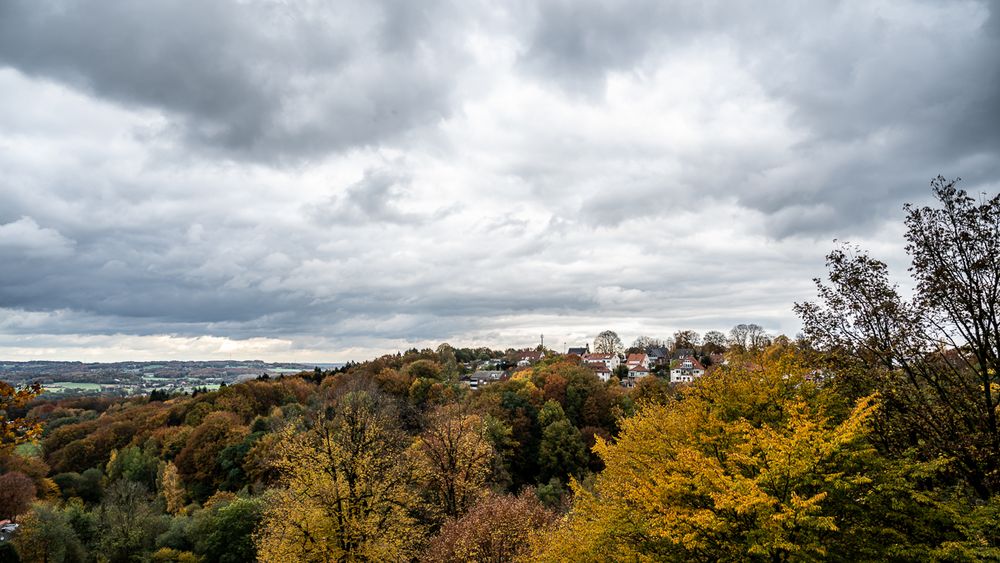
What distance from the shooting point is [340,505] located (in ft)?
89.0

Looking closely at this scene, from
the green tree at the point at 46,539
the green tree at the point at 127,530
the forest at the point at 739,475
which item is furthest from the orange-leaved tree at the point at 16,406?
the green tree at the point at 46,539

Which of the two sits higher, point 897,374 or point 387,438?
point 897,374

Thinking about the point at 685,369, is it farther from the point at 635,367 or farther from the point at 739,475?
the point at 739,475

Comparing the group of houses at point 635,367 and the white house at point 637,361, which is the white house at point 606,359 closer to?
the group of houses at point 635,367

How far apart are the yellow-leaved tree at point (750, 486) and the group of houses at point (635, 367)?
248 feet

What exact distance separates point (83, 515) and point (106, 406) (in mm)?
81699

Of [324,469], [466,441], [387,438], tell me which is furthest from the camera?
[387,438]


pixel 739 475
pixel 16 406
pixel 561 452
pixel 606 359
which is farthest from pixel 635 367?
pixel 16 406

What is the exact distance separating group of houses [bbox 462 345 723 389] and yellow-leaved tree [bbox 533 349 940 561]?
75648 mm

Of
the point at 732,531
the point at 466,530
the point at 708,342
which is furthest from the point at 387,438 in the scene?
the point at 708,342

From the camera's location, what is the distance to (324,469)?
28.8 metres

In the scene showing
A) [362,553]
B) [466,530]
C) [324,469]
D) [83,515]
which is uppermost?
[324,469]

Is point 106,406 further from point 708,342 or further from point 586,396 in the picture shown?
point 708,342

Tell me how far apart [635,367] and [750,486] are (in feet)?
383
